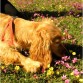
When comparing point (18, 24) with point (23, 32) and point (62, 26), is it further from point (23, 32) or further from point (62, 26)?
point (62, 26)

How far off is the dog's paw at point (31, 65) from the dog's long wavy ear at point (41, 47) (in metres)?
0.13

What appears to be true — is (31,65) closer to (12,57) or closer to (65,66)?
(12,57)

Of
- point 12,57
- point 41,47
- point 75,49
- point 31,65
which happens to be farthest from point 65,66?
point 12,57

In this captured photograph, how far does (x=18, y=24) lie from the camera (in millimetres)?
7910

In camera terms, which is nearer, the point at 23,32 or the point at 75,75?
the point at 75,75

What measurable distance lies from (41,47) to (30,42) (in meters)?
0.42

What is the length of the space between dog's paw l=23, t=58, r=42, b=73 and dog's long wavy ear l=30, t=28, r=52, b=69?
0.44ft

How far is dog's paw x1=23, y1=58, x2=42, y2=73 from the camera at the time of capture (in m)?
7.38

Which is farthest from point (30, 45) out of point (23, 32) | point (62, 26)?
point (62, 26)

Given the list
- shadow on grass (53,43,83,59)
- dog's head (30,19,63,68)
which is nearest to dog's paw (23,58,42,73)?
dog's head (30,19,63,68)

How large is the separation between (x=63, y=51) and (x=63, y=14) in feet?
15.6

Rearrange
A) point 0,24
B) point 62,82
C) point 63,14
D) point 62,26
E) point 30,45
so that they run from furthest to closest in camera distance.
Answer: point 63,14 < point 62,26 < point 0,24 < point 30,45 < point 62,82

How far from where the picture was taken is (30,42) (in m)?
7.48

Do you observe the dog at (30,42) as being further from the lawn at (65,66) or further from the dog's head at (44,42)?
the lawn at (65,66)
